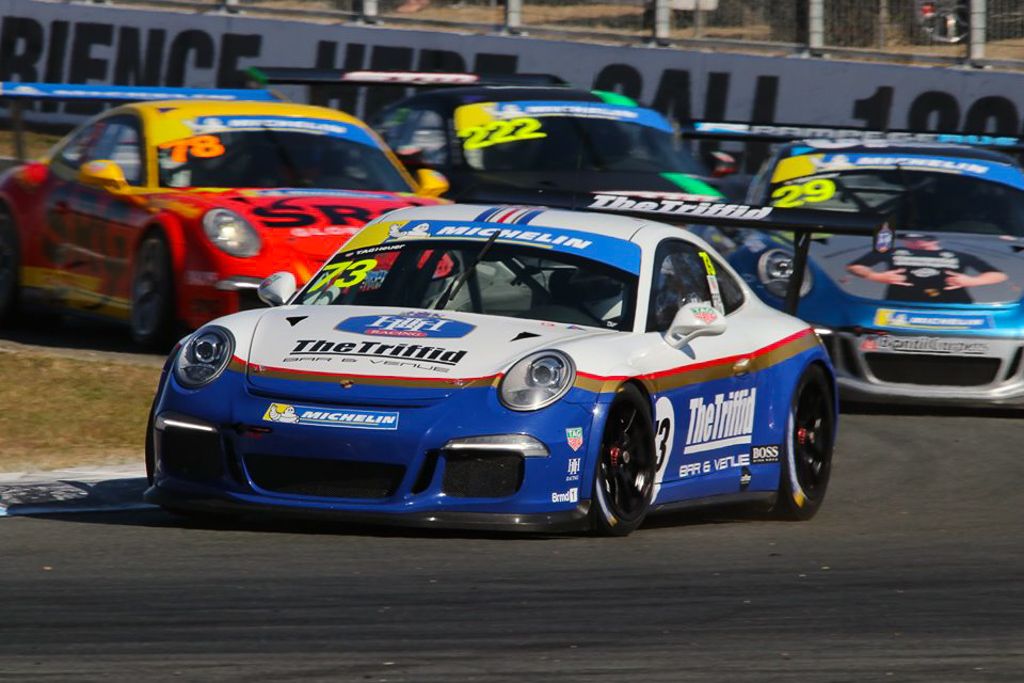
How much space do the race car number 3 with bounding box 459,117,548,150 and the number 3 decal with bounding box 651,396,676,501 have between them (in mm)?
7319

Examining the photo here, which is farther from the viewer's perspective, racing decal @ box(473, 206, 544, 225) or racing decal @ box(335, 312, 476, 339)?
racing decal @ box(473, 206, 544, 225)

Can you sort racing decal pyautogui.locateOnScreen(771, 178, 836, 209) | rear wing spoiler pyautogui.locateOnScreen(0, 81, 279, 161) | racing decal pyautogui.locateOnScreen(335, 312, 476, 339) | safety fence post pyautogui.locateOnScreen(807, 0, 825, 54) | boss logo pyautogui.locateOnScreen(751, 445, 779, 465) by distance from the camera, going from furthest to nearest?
safety fence post pyautogui.locateOnScreen(807, 0, 825, 54) → rear wing spoiler pyautogui.locateOnScreen(0, 81, 279, 161) → racing decal pyautogui.locateOnScreen(771, 178, 836, 209) → boss logo pyautogui.locateOnScreen(751, 445, 779, 465) → racing decal pyautogui.locateOnScreen(335, 312, 476, 339)

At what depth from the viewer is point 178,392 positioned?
7.18 metres

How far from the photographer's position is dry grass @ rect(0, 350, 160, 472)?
9141mm

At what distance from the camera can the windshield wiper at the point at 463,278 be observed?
7.82m

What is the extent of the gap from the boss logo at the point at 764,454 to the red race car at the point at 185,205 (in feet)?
11.6

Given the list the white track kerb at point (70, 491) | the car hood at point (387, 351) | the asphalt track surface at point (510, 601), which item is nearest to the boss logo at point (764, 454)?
the asphalt track surface at point (510, 601)

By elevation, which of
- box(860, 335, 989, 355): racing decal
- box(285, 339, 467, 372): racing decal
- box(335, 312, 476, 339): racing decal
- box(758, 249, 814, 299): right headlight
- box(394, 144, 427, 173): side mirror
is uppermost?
box(335, 312, 476, 339): racing decal

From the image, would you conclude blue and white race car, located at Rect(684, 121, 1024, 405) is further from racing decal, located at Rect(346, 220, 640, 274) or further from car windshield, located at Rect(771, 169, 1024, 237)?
racing decal, located at Rect(346, 220, 640, 274)

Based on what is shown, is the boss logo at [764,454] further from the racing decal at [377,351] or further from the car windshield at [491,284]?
the racing decal at [377,351]

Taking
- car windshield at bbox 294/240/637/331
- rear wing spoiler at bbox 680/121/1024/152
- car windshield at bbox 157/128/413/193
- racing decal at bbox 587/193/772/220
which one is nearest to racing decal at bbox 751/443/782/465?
car windshield at bbox 294/240/637/331

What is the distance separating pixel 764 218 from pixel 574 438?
226cm

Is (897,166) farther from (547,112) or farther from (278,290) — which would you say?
(278,290)

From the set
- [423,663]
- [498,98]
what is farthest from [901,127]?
[423,663]
